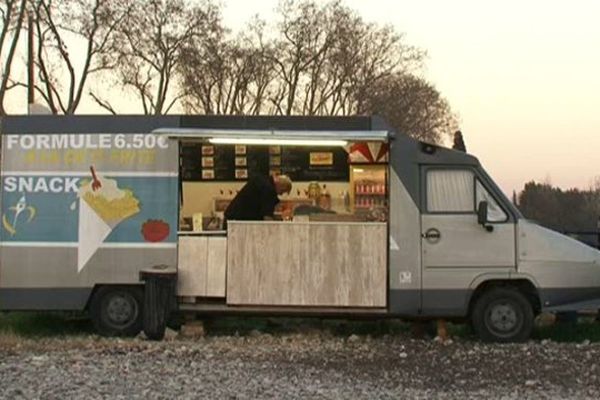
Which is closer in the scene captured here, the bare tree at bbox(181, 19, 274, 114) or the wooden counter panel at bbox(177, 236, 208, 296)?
the wooden counter panel at bbox(177, 236, 208, 296)

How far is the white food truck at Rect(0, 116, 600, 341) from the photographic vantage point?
11367 millimetres

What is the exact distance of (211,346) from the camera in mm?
10812

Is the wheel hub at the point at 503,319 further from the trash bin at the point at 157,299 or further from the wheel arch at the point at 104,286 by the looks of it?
the wheel arch at the point at 104,286

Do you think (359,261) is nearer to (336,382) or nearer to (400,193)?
(400,193)

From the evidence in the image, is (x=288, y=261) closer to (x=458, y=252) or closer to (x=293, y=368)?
(x=458, y=252)

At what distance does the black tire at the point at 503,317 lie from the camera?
11383 mm

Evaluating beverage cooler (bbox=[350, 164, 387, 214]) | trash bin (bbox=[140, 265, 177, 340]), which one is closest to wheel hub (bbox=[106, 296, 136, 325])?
trash bin (bbox=[140, 265, 177, 340])

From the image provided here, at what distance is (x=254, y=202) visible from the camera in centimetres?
1215

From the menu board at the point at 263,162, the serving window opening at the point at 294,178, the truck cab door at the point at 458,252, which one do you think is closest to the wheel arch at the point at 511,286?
the truck cab door at the point at 458,252

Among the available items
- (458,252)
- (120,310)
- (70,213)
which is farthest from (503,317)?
(70,213)

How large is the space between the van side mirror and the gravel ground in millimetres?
1520

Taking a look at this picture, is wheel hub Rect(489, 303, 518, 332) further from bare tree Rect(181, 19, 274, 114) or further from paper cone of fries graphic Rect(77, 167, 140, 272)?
bare tree Rect(181, 19, 274, 114)

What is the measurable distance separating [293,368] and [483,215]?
3591 millimetres

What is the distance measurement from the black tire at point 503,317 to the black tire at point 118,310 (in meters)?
4.48
